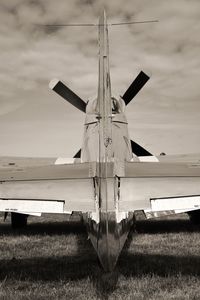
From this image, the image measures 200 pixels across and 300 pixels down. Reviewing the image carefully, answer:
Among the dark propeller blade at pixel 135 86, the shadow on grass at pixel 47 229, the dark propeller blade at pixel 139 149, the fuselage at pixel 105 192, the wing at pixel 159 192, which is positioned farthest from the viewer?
the dark propeller blade at pixel 135 86

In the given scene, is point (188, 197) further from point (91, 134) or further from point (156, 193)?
point (91, 134)

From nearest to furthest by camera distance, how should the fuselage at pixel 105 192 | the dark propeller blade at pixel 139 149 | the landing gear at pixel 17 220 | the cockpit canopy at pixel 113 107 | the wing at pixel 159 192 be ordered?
1. the fuselage at pixel 105 192
2. the wing at pixel 159 192
3. the cockpit canopy at pixel 113 107
4. the landing gear at pixel 17 220
5. the dark propeller blade at pixel 139 149

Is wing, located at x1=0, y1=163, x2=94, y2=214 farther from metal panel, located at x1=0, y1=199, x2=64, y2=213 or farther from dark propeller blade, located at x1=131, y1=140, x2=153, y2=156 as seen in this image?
dark propeller blade, located at x1=131, y1=140, x2=153, y2=156

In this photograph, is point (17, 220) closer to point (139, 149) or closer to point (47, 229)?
point (47, 229)

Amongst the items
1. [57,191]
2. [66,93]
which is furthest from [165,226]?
[57,191]

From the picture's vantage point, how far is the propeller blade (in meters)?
12.4

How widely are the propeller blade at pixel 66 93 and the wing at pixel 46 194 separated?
26.1 ft

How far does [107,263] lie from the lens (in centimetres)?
410

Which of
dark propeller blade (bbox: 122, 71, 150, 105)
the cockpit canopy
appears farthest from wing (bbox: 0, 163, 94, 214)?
dark propeller blade (bbox: 122, 71, 150, 105)

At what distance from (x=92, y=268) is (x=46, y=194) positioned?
7.20ft

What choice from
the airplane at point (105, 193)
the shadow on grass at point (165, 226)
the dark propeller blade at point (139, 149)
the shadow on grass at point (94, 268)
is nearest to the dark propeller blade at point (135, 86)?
the dark propeller blade at point (139, 149)

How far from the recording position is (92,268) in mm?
6254

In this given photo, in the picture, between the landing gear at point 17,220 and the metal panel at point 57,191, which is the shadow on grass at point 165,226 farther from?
the metal panel at point 57,191

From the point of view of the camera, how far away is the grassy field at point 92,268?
5123 millimetres
